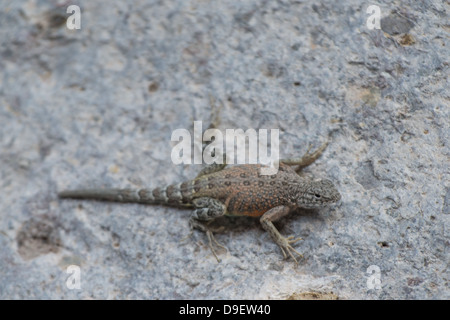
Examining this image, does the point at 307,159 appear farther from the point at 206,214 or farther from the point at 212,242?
the point at 212,242

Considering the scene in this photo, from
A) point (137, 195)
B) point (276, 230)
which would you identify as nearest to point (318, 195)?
point (276, 230)

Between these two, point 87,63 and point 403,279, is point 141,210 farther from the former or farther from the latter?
point 403,279

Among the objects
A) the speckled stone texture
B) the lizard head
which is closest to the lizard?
the lizard head

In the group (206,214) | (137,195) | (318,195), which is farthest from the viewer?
(137,195)

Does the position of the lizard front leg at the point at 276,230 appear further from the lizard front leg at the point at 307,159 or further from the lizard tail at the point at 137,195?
the lizard tail at the point at 137,195

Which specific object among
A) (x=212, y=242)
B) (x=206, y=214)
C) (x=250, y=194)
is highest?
(x=250, y=194)

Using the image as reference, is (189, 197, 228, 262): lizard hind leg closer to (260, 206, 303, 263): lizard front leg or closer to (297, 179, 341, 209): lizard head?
(260, 206, 303, 263): lizard front leg
